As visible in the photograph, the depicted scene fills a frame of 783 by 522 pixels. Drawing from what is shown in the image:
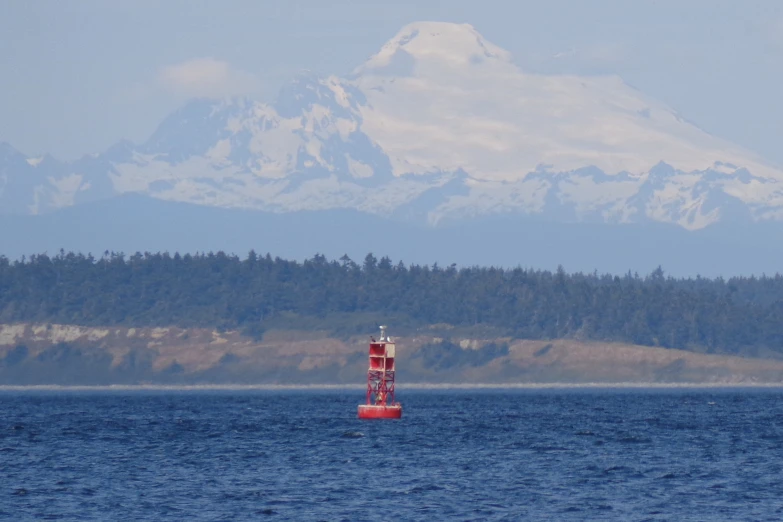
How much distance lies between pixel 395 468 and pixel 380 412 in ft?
147

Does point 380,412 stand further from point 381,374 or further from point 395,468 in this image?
point 395,468

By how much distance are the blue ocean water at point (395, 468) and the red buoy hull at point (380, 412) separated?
1.27 meters

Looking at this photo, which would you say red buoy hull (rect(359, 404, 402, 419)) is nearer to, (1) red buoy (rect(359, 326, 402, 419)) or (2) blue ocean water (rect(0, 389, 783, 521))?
(1) red buoy (rect(359, 326, 402, 419))

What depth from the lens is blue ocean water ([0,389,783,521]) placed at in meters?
67.9

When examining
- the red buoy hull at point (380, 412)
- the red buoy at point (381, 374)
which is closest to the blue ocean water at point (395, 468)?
the red buoy hull at point (380, 412)

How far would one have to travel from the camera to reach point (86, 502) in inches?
2766

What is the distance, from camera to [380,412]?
130 metres

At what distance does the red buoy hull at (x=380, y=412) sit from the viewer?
12888 centimetres

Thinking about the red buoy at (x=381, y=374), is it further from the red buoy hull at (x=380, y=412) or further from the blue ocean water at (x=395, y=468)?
the blue ocean water at (x=395, y=468)

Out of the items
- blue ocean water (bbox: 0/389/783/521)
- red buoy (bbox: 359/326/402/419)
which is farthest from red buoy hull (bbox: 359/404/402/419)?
blue ocean water (bbox: 0/389/783/521)

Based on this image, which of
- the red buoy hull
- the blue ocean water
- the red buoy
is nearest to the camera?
the blue ocean water

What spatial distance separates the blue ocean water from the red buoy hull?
4.17 feet

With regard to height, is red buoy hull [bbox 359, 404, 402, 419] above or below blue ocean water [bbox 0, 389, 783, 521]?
above

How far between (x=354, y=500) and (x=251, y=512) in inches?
235
